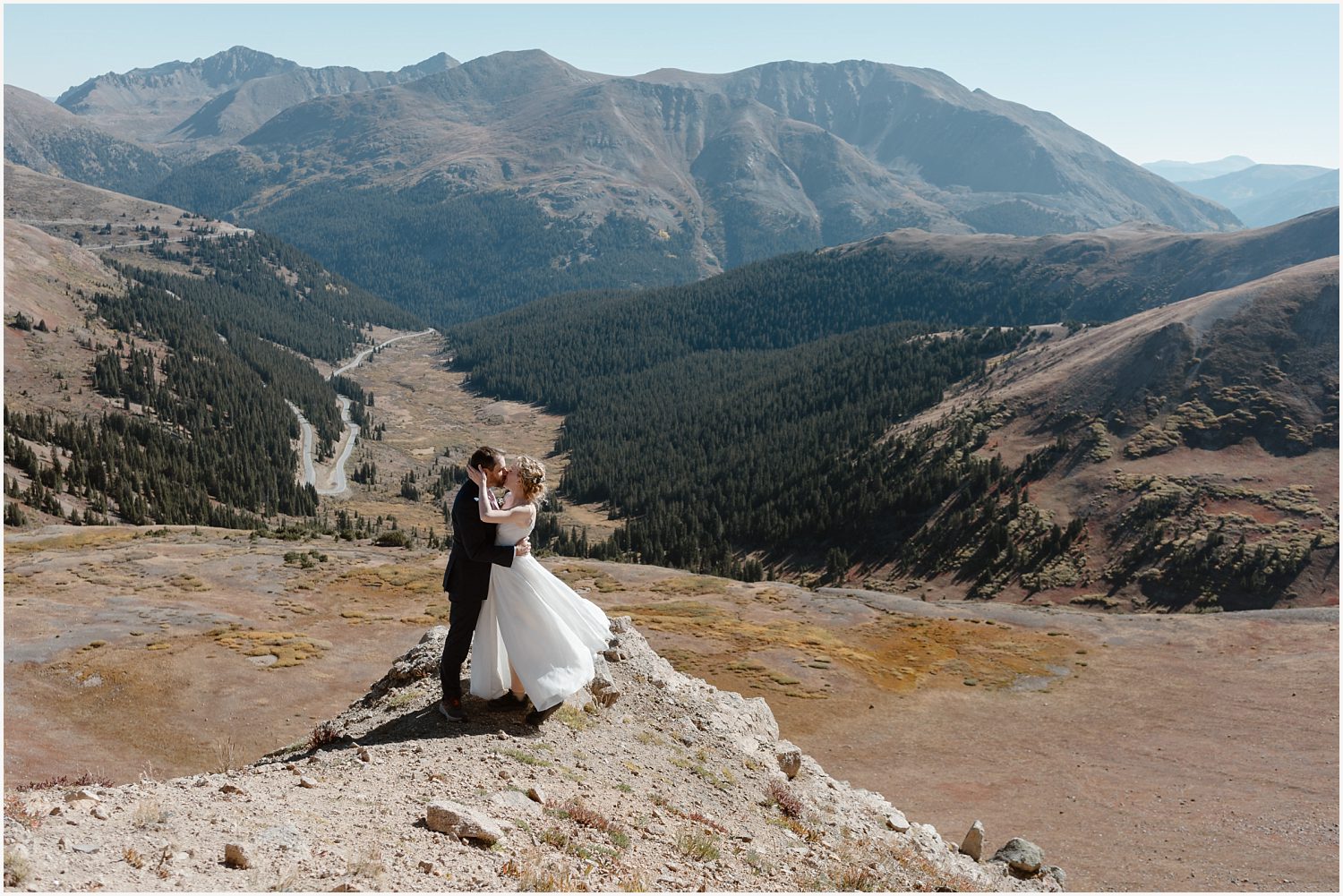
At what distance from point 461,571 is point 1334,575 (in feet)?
292

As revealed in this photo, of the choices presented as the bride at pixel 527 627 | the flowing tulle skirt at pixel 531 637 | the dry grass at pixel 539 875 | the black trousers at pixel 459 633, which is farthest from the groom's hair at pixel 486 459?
the dry grass at pixel 539 875

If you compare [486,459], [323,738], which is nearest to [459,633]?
[486,459]

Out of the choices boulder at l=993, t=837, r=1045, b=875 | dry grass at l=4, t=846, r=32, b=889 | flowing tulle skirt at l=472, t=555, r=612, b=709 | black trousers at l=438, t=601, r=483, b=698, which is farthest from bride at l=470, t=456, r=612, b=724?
boulder at l=993, t=837, r=1045, b=875


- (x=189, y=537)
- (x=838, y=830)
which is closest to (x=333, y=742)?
(x=838, y=830)

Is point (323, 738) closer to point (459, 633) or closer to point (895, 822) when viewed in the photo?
point (459, 633)

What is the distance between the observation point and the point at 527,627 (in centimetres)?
1614

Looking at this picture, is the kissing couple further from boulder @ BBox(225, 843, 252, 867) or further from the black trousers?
boulder @ BBox(225, 843, 252, 867)

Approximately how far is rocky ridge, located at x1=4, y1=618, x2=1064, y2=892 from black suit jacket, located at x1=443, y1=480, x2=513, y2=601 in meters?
3.02

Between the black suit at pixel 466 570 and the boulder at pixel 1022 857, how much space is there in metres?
16.8

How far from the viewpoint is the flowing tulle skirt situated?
16.1 metres

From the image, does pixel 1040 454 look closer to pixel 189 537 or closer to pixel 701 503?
pixel 701 503

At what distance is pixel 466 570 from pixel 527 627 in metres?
1.68

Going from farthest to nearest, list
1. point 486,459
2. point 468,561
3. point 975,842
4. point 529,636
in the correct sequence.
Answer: point 975,842 < point 529,636 < point 468,561 < point 486,459

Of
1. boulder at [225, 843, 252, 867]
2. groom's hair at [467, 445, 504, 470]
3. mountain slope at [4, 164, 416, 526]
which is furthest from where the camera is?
mountain slope at [4, 164, 416, 526]
